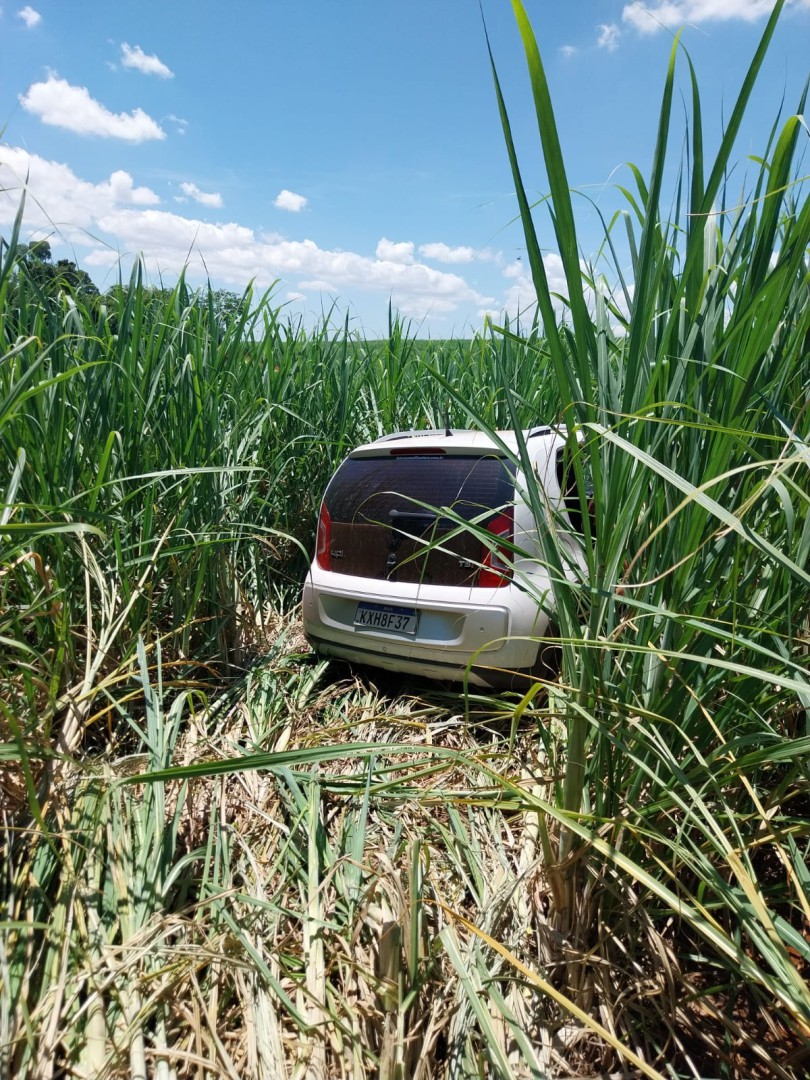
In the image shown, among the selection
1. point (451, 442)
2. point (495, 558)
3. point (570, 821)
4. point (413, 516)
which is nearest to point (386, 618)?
point (413, 516)

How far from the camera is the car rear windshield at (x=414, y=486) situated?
318cm

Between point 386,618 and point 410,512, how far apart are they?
20.8 inches

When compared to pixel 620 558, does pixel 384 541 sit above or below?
below

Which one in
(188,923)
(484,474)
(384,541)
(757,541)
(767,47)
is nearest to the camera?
(757,541)

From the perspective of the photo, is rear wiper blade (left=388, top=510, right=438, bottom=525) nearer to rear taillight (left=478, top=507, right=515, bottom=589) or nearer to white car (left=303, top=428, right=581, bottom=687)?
white car (left=303, top=428, right=581, bottom=687)

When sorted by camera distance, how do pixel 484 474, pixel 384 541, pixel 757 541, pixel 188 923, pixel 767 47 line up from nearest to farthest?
pixel 757 541 → pixel 767 47 → pixel 188 923 → pixel 484 474 → pixel 384 541

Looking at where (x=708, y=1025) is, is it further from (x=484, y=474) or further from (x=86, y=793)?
(x=484, y=474)

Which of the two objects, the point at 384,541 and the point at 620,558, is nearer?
the point at 620,558

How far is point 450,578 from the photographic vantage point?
325 cm

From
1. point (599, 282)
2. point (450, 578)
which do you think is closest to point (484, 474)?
point (450, 578)

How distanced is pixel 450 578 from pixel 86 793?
68.9 inches

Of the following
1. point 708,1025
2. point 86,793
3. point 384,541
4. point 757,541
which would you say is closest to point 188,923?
point 86,793

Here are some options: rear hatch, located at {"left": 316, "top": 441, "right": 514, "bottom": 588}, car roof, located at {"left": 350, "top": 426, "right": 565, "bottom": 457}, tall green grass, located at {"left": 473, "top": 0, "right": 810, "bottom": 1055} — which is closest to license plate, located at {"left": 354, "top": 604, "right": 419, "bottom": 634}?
rear hatch, located at {"left": 316, "top": 441, "right": 514, "bottom": 588}

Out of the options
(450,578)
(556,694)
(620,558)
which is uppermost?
(620,558)
